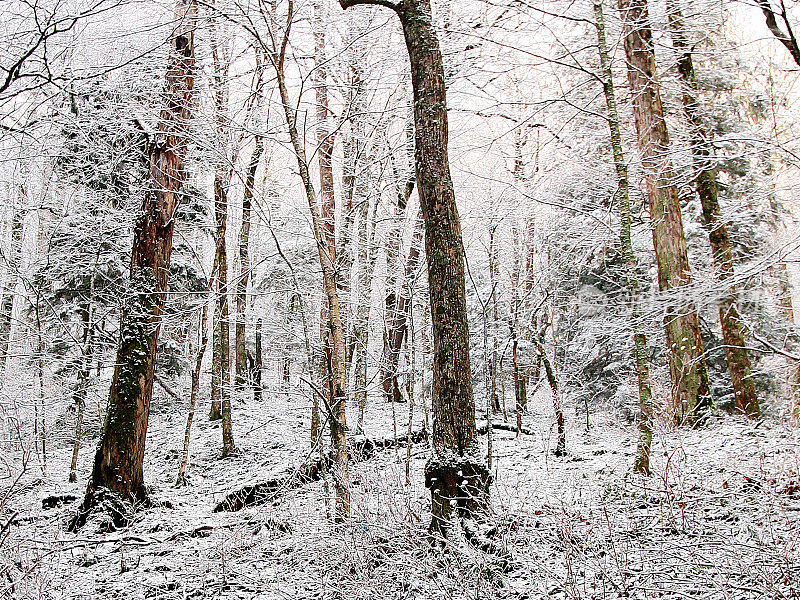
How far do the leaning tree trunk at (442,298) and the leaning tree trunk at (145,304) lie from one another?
3.39 m

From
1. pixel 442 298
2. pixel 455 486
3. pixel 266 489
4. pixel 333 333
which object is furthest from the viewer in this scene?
pixel 266 489

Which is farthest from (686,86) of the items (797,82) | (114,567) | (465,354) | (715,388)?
(114,567)

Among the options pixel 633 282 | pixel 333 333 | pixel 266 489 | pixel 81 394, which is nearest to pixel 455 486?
pixel 333 333

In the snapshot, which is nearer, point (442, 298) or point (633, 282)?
point (442, 298)

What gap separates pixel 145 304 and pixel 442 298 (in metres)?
4.50

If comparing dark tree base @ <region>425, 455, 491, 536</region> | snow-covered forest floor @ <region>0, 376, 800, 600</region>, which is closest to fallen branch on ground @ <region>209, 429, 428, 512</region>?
snow-covered forest floor @ <region>0, 376, 800, 600</region>

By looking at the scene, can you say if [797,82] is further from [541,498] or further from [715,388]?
[715,388]

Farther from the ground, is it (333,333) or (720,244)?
(720,244)

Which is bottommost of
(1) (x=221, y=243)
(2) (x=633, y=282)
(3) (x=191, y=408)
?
(3) (x=191, y=408)

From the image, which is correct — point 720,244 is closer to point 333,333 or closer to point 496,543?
point 333,333

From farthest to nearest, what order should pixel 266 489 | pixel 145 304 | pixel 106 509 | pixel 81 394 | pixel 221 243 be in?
pixel 221 243 < pixel 81 394 < pixel 266 489 < pixel 145 304 < pixel 106 509

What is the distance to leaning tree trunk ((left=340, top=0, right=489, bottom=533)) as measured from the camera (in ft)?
14.4

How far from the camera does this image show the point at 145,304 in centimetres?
694

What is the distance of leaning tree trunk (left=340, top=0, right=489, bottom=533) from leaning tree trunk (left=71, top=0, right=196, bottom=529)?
339 centimetres
